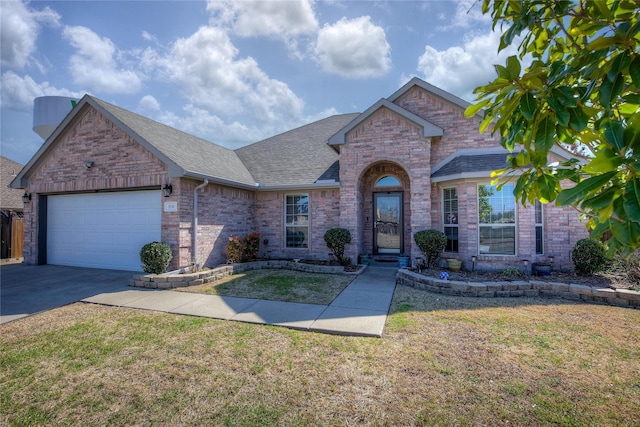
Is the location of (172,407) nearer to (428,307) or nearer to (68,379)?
(68,379)

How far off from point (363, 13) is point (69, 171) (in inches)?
447

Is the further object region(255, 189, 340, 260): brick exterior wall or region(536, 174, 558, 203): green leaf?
region(255, 189, 340, 260): brick exterior wall

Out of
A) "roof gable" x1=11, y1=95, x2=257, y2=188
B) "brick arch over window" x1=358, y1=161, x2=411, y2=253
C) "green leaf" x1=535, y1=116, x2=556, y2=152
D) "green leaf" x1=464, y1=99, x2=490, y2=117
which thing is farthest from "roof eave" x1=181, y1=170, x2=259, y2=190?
"green leaf" x1=535, y1=116, x2=556, y2=152

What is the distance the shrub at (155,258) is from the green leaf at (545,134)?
8.77 meters

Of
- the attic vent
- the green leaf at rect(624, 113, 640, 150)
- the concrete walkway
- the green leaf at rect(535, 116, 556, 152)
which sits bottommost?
the concrete walkway

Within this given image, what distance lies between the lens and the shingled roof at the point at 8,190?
14216 mm

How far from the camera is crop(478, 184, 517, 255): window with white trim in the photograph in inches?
337

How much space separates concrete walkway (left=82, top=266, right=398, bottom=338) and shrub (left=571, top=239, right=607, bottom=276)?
538cm

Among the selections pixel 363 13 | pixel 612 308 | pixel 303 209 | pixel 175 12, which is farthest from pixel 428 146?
pixel 175 12

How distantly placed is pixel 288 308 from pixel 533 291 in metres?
5.84

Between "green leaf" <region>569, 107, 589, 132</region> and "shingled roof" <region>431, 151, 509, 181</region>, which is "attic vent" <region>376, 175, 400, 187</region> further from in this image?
"green leaf" <region>569, 107, 589, 132</region>

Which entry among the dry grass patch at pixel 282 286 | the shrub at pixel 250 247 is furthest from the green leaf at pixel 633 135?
the shrub at pixel 250 247

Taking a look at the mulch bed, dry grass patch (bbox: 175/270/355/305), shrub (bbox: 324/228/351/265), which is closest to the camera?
dry grass patch (bbox: 175/270/355/305)

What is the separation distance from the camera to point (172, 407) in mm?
2893
